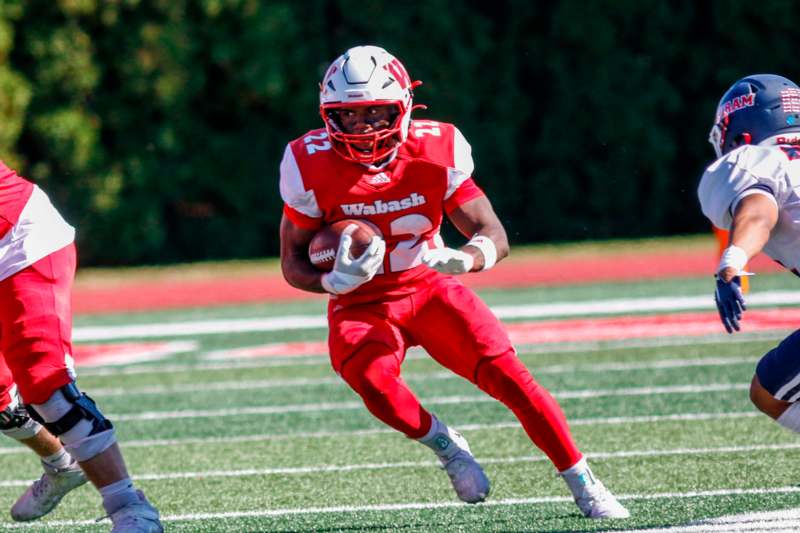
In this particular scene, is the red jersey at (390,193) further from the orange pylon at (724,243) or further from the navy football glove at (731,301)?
the navy football glove at (731,301)

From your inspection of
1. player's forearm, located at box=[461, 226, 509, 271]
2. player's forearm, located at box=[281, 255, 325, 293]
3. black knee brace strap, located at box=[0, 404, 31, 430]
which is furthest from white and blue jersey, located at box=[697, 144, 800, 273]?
black knee brace strap, located at box=[0, 404, 31, 430]

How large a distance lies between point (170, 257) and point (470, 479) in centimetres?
1355

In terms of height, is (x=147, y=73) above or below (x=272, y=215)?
above

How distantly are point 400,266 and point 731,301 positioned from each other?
4.36 feet

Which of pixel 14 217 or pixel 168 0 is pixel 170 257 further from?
pixel 14 217

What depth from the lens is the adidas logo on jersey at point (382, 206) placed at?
453cm

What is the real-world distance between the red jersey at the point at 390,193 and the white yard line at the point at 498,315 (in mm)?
5955

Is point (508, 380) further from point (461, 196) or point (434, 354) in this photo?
point (461, 196)

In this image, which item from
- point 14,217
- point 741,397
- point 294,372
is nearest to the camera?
point 14,217

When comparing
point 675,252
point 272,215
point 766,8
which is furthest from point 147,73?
point 766,8

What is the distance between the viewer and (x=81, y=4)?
16000 millimetres

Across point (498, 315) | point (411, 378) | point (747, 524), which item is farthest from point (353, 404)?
point (498, 315)

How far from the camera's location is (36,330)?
408cm

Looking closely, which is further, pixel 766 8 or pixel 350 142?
pixel 766 8
